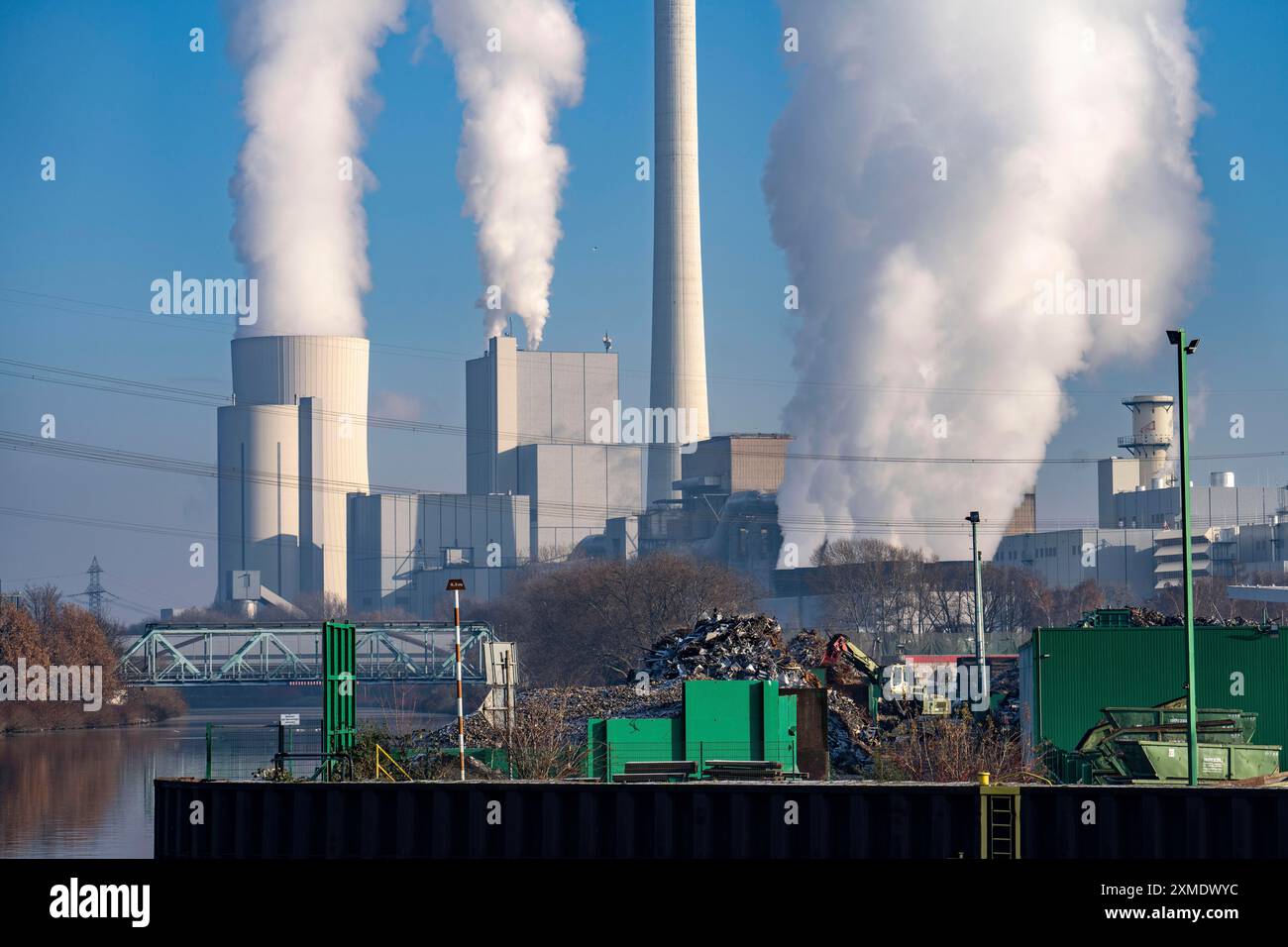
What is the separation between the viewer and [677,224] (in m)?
144

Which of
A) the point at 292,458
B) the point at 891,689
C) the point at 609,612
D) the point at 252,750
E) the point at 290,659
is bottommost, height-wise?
the point at 252,750

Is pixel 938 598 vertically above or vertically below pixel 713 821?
above

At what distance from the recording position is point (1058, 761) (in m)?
31.2

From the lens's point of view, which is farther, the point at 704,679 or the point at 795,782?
the point at 704,679

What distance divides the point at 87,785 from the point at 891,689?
27.0 meters

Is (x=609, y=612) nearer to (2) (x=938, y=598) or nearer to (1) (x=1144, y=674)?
(2) (x=938, y=598)

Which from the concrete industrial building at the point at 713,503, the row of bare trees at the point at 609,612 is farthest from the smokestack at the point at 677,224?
the row of bare trees at the point at 609,612

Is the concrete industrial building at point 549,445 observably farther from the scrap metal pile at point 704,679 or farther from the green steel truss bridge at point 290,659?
the scrap metal pile at point 704,679

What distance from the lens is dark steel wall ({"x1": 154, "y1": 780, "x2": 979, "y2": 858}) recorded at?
82.8ft

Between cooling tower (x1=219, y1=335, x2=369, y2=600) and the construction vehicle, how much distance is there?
97.2 meters

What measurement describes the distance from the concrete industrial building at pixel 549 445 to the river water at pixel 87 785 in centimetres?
6453

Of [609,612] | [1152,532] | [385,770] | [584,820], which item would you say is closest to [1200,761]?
[584,820]

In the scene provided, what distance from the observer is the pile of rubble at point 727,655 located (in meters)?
A: 43.3
